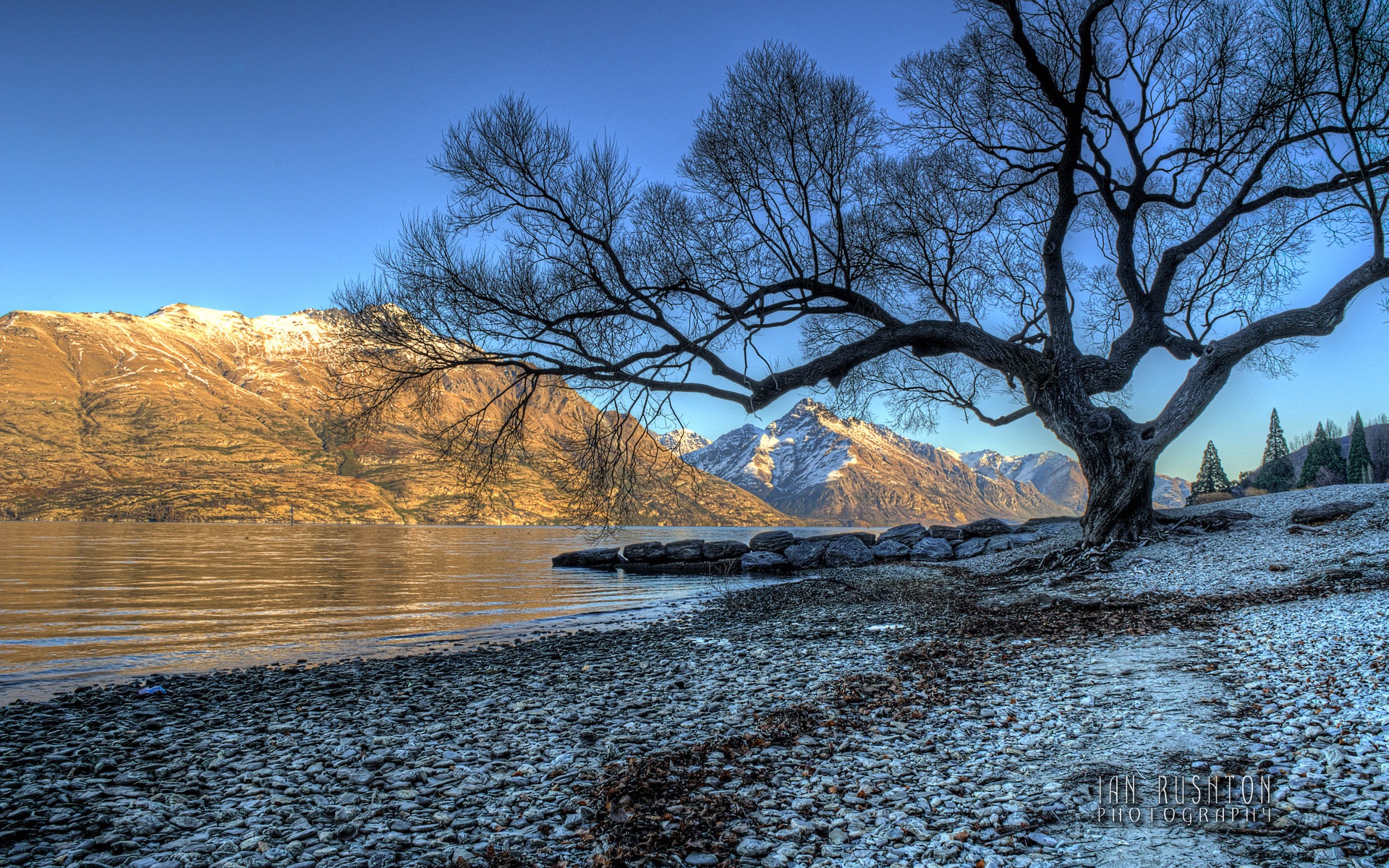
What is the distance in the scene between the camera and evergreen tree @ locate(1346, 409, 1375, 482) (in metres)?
58.1

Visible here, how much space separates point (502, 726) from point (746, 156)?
12.3 m

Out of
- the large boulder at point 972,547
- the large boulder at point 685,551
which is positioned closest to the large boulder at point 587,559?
the large boulder at point 685,551

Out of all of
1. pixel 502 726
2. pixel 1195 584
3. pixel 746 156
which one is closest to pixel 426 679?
pixel 502 726

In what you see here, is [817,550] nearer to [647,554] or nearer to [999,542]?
[999,542]

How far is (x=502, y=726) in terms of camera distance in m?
6.19

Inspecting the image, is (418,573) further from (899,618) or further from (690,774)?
(690,774)

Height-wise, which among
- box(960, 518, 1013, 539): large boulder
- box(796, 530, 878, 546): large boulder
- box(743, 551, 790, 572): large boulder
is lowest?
box(743, 551, 790, 572): large boulder

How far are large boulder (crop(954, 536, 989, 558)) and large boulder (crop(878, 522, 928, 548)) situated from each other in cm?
289

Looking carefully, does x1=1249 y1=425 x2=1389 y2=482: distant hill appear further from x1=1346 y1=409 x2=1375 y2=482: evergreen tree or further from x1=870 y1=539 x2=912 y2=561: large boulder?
x1=870 y1=539 x2=912 y2=561: large boulder

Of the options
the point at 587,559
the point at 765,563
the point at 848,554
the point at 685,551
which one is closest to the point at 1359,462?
the point at 848,554

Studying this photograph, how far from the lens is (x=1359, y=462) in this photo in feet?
193

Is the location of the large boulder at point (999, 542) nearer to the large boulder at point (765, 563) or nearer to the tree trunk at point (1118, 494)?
the large boulder at point (765, 563)

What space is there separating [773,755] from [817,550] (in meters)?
29.8

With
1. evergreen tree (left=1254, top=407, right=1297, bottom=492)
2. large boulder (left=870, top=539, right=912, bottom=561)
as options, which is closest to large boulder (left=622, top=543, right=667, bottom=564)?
large boulder (left=870, top=539, right=912, bottom=561)
